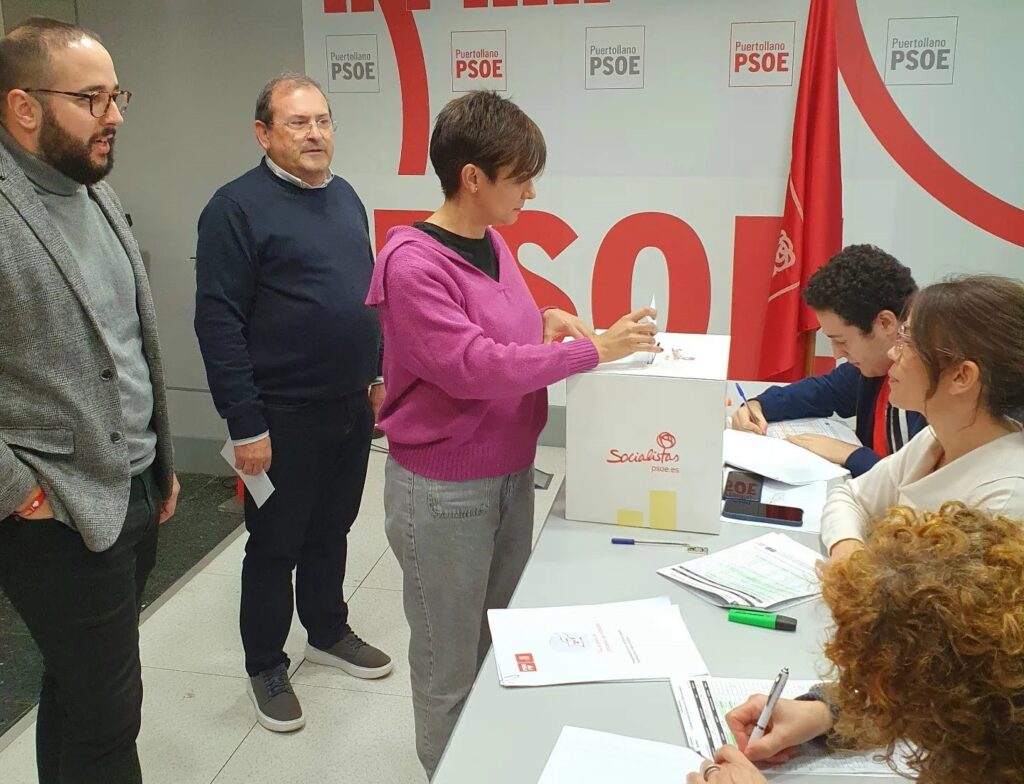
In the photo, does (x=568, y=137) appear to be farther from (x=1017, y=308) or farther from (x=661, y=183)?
(x=1017, y=308)

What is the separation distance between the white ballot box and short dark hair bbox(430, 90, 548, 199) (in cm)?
42

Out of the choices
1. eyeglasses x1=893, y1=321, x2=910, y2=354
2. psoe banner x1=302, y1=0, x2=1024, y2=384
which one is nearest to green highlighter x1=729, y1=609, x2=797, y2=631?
eyeglasses x1=893, y1=321, x2=910, y2=354

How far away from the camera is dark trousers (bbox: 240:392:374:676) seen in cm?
223

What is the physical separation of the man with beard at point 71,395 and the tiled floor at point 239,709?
1.90 feet

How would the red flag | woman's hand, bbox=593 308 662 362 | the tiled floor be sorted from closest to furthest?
woman's hand, bbox=593 308 662 362 → the tiled floor → the red flag

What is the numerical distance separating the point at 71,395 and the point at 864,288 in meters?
1.71

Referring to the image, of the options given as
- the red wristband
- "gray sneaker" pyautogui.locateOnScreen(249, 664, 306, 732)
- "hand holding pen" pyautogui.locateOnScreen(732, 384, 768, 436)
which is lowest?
"gray sneaker" pyautogui.locateOnScreen(249, 664, 306, 732)

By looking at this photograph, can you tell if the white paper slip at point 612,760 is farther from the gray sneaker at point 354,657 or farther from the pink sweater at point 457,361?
the gray sneaker at point 354,657

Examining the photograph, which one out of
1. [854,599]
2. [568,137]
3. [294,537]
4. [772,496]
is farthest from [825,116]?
[854,599]

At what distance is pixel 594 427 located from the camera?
5.62 ft

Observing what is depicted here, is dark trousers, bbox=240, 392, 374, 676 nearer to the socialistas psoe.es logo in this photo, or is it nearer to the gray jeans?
the gray jeans

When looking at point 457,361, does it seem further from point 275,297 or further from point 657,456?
point 275,297

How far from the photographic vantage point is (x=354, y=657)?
2555 millimetres

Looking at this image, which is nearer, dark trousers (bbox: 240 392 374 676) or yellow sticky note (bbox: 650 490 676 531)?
yellow sticky note (bbox: 650 490 676 531)
